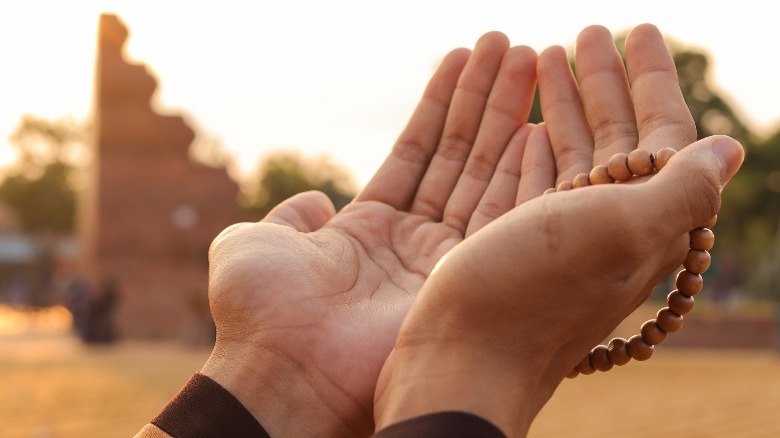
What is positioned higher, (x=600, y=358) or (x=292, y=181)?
(x=600, y=358)

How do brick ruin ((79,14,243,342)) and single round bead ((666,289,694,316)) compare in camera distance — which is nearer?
single round bead ((666,289,694,316))

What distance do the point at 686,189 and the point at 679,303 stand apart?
1.34 feet

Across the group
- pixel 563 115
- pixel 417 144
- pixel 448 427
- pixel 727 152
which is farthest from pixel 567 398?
pixel 448 427

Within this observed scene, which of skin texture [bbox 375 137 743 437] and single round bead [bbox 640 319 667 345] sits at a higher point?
skin texture [bbox 375 137 743 437]

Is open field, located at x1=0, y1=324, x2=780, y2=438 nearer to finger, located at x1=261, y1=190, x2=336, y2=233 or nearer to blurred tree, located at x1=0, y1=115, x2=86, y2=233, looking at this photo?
finger, located at x1=261, y1=190, x2=336, y2=233

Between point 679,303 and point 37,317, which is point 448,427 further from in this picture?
point 37,317

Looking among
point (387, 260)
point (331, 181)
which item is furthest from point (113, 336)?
point (331, 181)

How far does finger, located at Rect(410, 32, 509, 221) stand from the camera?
108 inches

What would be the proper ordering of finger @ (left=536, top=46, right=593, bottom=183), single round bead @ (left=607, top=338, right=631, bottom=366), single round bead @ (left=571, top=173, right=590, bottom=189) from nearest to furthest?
single round bead @ (left=571, top=173, right=590, bottom=189) < single round bead @ (left=607, top=338, right=631, bottom=366) < finger @ (left=536, top=46, right=593, bottom=183)

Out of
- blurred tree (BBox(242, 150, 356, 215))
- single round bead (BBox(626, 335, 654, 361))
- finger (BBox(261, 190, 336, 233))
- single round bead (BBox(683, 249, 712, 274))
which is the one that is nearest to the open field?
finger (BBox(261, 190, 336, 233))

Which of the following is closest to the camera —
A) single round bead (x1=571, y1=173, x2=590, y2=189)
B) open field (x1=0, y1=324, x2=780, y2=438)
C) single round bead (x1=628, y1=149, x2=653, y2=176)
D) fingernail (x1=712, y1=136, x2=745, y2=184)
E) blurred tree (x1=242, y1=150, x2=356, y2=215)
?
fingernail (x1=712, y1=136, x2=745, y2=184)

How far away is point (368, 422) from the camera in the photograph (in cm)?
215

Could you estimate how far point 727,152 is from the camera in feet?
5.62

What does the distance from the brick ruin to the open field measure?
18.2ft
